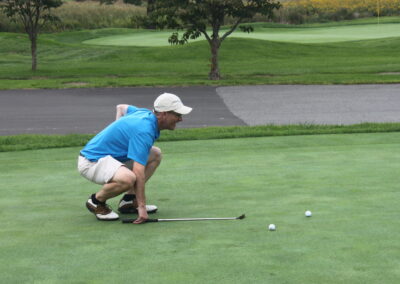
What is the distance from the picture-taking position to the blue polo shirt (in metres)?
7.24

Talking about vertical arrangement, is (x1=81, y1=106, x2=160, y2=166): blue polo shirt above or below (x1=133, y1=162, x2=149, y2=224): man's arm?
above

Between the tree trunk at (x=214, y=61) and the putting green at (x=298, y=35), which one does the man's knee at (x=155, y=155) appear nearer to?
the tree trunk at (x=214, y=61)

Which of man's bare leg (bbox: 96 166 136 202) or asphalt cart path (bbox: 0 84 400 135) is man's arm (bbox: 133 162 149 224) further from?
asphalt cart path (bbox: 0 84 400 135)

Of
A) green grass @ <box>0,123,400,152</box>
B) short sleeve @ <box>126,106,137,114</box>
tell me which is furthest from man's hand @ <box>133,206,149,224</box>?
green grass @ <box>0,123,400,152</box>

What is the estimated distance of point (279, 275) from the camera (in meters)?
5.50

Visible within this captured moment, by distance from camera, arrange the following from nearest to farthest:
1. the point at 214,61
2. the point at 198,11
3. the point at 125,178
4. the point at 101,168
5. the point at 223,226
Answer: the point at 223,226, the point at 125,178, the point at 101,168, the point at 198,11, the point at 214,61

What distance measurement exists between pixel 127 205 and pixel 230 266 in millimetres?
2372

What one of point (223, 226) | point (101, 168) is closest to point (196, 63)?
point (101, 168)

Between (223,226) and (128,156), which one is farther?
(128,156)

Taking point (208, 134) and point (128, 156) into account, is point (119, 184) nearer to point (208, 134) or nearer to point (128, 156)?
point (128, 156)

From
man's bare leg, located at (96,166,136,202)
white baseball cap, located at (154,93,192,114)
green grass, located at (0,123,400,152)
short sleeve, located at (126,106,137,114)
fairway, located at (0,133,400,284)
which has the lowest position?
green grass, located at (0,123,400,152)

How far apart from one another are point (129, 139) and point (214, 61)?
829 inches

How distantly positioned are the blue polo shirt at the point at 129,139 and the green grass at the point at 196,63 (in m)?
19.9

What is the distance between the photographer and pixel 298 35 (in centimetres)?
4644
